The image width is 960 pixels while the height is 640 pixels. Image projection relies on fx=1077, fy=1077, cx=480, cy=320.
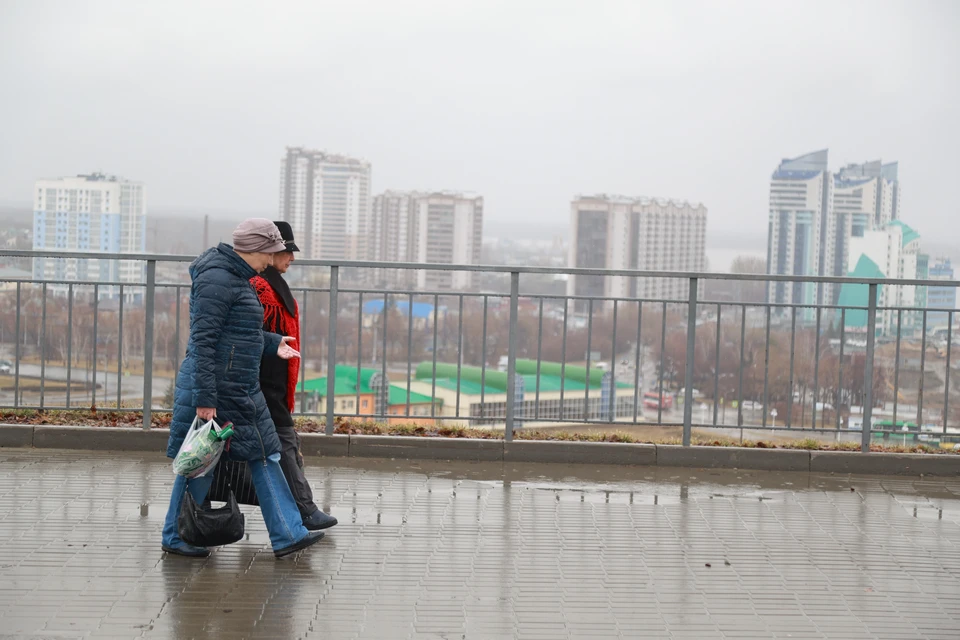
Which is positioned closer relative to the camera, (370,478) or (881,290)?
(370,478)

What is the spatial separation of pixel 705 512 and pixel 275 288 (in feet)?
10.6

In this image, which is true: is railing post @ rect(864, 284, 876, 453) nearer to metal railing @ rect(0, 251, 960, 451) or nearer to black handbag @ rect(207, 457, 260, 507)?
metal railing @ rect(0, 251, 960, 451)

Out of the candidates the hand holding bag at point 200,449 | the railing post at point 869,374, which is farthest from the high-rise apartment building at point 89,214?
the hand holding bag at point 200,449

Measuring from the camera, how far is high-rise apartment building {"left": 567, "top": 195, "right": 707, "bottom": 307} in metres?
84.6

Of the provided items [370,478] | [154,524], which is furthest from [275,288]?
[370,478]

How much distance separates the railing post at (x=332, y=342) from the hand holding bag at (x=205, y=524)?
10.4ft

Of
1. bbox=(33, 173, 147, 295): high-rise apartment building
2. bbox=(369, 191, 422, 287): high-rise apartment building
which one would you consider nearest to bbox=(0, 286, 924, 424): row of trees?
bbox=(33, 173, 147, 295): high-rise apartment building

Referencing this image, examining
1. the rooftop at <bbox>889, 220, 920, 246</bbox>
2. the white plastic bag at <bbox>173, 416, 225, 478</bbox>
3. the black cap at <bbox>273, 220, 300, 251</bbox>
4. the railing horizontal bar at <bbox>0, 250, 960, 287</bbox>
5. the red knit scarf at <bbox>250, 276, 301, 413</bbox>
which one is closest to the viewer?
the white plastic bag at <bbox>173, 416, 225, 478</bbox>

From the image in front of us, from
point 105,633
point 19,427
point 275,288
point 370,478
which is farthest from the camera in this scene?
point 19,427

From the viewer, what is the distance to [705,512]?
23.7 ft

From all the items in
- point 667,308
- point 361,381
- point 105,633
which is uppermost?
point 667,308

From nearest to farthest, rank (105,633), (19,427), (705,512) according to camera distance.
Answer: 1. (105,633)
2. (705,512)
3. (19,427)

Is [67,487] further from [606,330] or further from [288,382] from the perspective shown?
[606,330]

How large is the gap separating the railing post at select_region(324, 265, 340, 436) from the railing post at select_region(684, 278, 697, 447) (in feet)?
9.18
